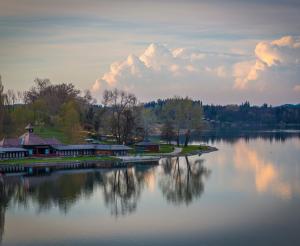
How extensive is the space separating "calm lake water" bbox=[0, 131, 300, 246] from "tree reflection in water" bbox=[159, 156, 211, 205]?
0.09m

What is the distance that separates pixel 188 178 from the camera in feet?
176

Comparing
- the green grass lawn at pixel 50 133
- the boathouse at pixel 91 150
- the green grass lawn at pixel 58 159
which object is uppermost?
the green grass lawn at pixel 50 133

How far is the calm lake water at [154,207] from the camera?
29250mm

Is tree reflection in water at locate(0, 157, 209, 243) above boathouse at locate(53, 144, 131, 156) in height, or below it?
below

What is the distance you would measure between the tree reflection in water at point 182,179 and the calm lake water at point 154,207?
9cm

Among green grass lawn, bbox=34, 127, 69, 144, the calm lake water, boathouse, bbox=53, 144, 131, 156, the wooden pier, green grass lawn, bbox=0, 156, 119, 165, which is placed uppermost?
green grass lawn, bbox=34, 127, 69, 144

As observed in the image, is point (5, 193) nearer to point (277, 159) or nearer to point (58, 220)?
point (58, 220)

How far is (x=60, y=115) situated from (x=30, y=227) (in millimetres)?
65641

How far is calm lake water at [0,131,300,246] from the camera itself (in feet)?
96.0

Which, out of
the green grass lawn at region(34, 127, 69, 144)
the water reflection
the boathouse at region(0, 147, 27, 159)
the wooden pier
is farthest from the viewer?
the green grass lawn at region(34, 127, 69, 144)

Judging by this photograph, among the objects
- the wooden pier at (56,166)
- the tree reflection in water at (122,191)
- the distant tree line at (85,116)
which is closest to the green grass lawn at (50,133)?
the distant tree line at (85,116)

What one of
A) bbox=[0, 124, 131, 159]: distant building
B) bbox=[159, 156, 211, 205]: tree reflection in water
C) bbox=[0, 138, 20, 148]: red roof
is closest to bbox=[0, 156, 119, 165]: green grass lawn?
bbox=[0, 124, 131, 159]: distant building

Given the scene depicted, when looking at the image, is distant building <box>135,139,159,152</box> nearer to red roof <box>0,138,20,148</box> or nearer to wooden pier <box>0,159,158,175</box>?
wooden pier <box>0,159,158,175</box>

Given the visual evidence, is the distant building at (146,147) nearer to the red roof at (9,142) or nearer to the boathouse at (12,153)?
the boathouse at (12,153)
